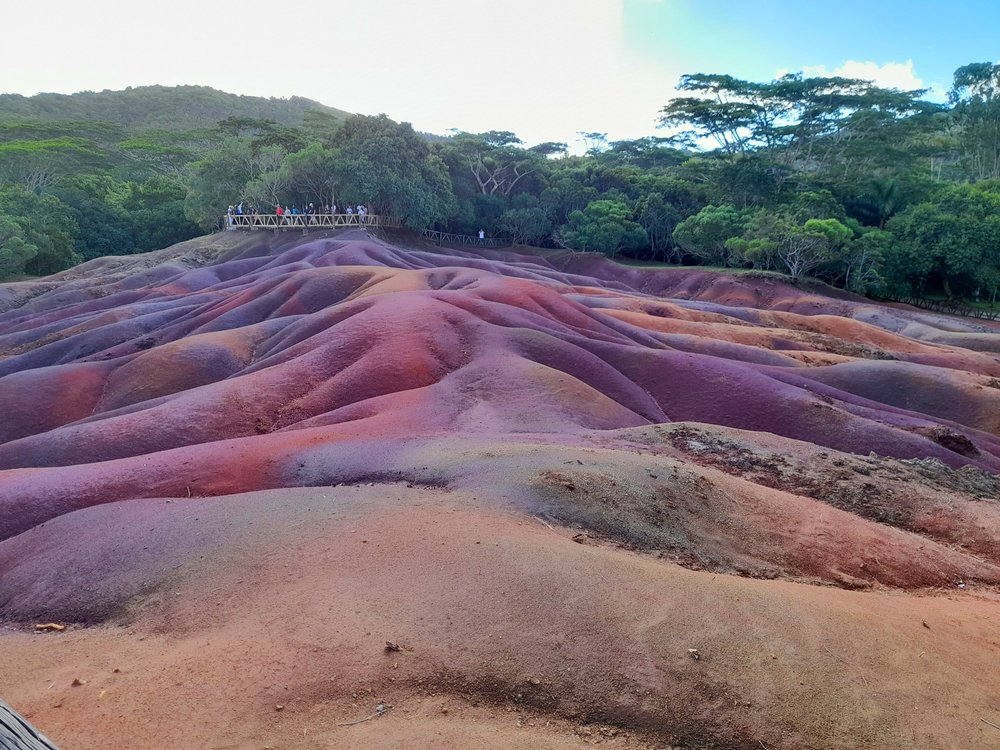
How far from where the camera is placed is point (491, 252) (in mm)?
63719

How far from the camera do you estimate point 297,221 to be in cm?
5550

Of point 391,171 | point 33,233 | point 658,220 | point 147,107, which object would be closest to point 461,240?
point 391,171

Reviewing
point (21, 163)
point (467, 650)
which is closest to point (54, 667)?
point (467, 650)

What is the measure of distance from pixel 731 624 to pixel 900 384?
20.8m

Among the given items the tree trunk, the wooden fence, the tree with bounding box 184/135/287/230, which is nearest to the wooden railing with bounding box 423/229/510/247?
the tree with bounding box 184/135/287/230

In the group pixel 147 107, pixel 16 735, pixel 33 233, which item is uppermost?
pixel 147 107

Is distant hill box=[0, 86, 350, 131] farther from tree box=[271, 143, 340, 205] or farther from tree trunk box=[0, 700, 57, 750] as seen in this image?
tree trunk box=[0, 700, 57, 750]

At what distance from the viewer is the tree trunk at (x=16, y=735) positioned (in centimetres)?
273

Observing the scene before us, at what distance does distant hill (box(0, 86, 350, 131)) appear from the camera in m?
117

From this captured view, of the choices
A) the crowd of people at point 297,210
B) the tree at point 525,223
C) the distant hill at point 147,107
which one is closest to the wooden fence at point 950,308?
the tree at point 525,223

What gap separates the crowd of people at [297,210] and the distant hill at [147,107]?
70.0 m

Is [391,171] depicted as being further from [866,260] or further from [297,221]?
[866,260]

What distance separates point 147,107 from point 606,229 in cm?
11616

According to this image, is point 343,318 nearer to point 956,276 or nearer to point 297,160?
point 297,160
